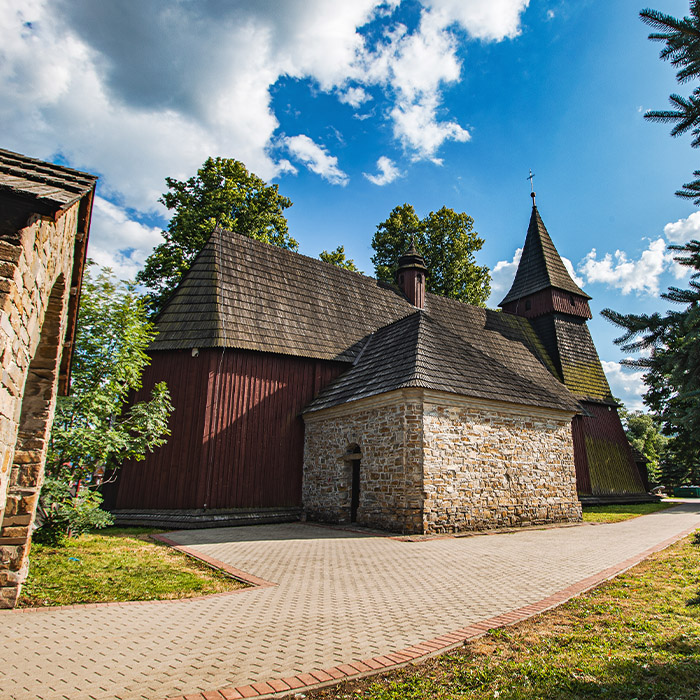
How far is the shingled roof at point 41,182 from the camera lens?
3.32 metres

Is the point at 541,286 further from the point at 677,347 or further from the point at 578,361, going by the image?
the point at 677,347

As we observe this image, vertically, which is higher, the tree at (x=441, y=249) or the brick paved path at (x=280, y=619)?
the tree at (x=441, y=249)

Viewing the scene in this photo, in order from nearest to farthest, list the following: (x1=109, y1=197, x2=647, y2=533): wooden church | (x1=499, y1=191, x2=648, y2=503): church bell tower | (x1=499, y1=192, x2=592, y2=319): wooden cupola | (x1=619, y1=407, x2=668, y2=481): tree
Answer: (x1=109, y1=197, x2=647, y2=533): wooden church < (x1=499, y1=191, x2=648, y2=503): church bell tower < (x1=499, y1=192, x2=592, y2=319): wooden cupola < (x1=619, y1=407, x2=668, y2=481): tree

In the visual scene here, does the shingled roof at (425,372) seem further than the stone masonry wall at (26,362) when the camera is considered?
Yes

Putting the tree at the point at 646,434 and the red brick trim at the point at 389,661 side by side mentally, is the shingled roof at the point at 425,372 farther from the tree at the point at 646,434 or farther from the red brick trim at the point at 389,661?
the tree at the point at 646,434

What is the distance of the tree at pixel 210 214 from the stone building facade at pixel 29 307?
16.1 meters

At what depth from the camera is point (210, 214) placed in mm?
22859

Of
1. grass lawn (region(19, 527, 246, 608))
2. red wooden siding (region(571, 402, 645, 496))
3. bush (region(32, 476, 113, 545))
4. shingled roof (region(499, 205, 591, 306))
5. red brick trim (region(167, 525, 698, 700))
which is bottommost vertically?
grass lawn (region(19, 527, 246, 608))

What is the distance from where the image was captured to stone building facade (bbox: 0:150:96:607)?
10.9 ft

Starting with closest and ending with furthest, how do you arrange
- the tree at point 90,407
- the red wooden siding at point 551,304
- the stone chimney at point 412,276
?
the tree at point 90,407, the stone chimney at point 412,276, the red wooden siding at point 551,304

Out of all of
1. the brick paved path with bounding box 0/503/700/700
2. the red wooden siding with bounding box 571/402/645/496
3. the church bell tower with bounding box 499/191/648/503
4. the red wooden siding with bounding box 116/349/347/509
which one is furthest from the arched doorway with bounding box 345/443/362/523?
the red wooden siding with bounding box 571/402/645/496

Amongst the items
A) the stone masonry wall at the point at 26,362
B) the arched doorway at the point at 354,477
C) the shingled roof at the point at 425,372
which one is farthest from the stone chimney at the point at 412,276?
the stone masonry wall at the point at 26,362

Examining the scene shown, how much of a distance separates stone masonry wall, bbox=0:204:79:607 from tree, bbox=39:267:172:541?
2.86 meters

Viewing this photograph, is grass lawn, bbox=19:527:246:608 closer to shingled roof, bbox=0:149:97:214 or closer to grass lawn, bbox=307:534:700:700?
grass lawn, bbox=307:534:700:700
